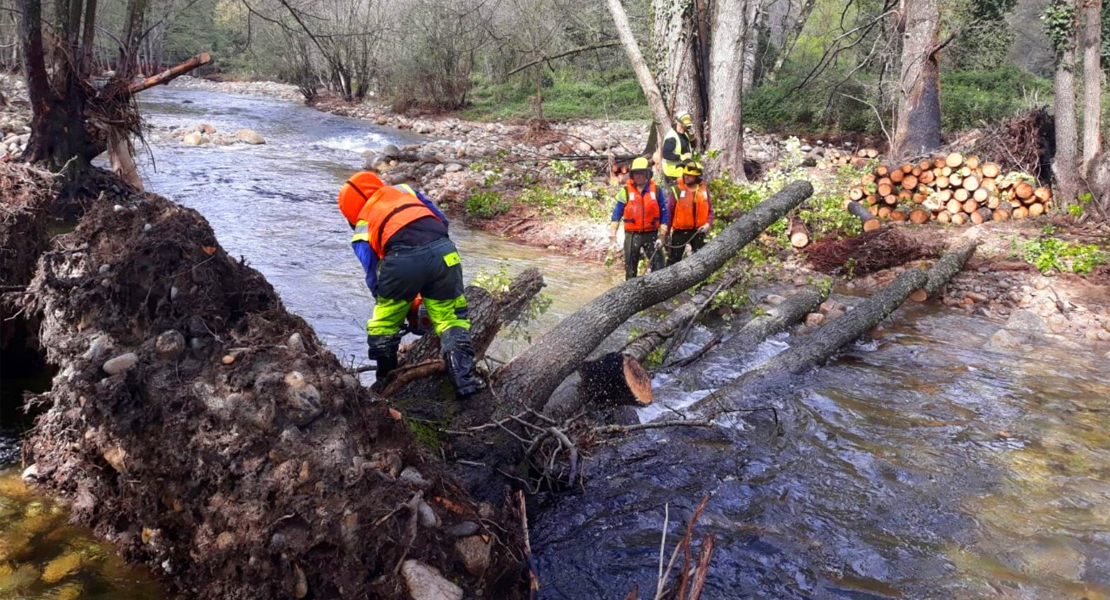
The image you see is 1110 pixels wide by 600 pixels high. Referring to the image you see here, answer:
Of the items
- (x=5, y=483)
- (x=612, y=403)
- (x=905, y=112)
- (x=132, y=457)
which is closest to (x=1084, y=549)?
(x=612, y=403)


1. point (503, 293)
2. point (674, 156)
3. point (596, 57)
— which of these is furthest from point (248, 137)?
point (503, 293)

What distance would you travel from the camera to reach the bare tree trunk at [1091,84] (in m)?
10.2

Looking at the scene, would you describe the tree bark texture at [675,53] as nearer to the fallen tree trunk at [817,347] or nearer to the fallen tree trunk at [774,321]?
the fallen tree trunk at [774,321]

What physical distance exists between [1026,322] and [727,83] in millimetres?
6278

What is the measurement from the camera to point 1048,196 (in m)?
10.5

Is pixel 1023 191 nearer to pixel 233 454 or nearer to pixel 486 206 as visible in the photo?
pixel 486 206

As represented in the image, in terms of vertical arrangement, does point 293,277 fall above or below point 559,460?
above

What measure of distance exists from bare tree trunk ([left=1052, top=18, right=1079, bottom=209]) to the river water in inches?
145

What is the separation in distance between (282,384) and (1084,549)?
14.0 feet

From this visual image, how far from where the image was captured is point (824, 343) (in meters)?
6.71

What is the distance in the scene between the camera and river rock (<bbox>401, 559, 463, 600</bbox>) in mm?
2676

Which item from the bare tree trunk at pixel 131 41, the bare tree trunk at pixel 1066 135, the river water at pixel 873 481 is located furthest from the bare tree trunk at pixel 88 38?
the bare tree trunk at pixel 1066 135

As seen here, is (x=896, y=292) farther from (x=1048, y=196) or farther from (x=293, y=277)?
(x=293, y=277)

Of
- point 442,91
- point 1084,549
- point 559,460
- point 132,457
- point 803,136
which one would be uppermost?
point 442,91
